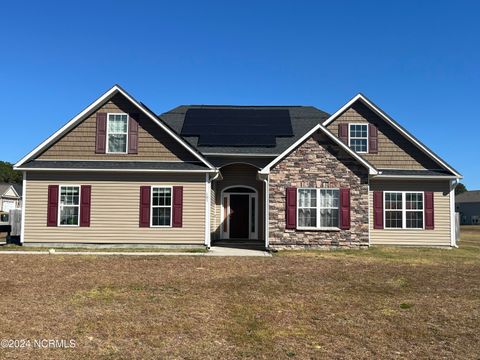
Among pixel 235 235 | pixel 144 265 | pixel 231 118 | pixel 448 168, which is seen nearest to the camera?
pixel 144 265

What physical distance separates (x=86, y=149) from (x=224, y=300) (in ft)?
37.5

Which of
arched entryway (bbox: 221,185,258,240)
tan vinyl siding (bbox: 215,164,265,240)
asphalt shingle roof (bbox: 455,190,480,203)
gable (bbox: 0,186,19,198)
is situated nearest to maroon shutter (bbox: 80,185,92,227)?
tan vinyl siding (bbox: 215,164,265,240)

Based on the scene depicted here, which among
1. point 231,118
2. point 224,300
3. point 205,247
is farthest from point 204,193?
point 224,300

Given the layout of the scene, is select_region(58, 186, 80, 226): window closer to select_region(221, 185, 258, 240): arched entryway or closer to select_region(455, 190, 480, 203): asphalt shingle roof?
select_region(221, 185, 258, 240): arched entryway

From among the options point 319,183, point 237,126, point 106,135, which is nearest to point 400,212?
point 319,183

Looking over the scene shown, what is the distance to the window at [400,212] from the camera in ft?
63.7

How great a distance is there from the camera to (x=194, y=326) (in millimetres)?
7078

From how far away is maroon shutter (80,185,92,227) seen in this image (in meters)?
17.5

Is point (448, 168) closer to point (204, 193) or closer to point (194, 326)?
point (204, 193)

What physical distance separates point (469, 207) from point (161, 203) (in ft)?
234

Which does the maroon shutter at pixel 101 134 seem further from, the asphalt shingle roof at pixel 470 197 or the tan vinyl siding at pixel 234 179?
the asphalt shingle roof at pixel 470 197

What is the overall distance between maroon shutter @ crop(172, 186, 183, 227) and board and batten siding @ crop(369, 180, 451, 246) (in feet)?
26.5

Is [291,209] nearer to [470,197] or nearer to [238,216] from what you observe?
→ [238,216]

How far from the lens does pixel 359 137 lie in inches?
790
